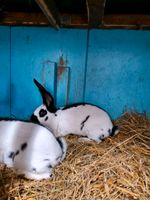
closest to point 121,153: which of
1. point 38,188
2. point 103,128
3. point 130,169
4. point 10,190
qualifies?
point 130,169

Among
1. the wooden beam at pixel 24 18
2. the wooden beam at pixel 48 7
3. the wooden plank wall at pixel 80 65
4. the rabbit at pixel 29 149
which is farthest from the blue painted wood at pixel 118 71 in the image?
the rabbit at pixel 29 149

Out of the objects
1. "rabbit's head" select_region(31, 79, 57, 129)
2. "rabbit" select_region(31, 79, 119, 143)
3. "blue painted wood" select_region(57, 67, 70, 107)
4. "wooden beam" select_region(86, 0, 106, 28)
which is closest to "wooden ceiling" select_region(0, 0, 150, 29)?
"wooden beam" select_region(86, 0, 106, 28)

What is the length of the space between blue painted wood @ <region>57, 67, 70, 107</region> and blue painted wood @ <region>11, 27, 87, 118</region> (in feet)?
0.15

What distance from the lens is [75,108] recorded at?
3.00 meters

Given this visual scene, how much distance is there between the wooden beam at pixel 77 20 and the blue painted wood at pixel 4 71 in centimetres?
16

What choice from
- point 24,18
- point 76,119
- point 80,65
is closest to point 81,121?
point 76,119

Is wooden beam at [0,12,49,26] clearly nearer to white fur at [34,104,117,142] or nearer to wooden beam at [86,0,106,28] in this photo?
wooden beam at [86,0,106,28]

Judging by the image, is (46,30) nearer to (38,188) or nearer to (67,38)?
(67,38)

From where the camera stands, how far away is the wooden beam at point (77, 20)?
2812 mm

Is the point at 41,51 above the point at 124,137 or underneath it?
above

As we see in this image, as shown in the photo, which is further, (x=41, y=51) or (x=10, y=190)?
(x=41, y=51)

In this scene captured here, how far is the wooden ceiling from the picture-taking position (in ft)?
9.24

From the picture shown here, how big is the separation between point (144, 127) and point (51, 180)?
1.14 m

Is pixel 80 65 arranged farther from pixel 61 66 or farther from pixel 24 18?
pixel 24 18
